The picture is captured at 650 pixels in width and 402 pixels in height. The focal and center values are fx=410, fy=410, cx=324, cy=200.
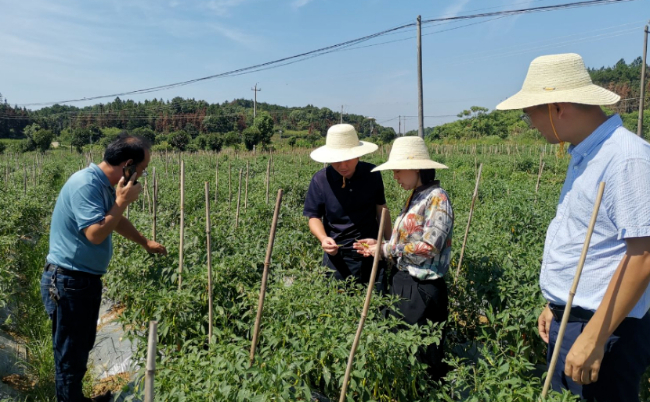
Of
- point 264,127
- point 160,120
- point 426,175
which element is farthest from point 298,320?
point 160,120

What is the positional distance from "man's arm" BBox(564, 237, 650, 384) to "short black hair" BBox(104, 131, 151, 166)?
2.49 m

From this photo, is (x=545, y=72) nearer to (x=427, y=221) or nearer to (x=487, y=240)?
(x=427, y=221)

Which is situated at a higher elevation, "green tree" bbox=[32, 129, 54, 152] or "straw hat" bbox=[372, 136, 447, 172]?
"green tree" bbox=[32, 129, 54, 152]

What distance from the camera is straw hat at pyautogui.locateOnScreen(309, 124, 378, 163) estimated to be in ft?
9.77

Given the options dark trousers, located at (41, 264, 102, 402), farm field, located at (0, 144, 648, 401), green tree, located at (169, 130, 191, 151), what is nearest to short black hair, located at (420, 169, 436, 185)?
farm field, located at (0, 144, 648, 401)

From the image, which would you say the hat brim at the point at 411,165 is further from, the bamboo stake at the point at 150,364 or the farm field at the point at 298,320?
the bamboo stake at the point at 150,364

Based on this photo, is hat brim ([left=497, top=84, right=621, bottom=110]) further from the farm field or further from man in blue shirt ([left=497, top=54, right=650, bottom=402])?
the farm field

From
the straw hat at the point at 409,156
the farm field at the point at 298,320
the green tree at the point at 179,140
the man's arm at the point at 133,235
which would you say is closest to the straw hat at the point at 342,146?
the straw hat at the point at 409,156

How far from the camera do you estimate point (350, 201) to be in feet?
10.1

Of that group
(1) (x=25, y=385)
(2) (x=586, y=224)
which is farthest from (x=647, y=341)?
(1) (x=25, y=385)

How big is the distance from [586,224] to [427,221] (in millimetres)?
943

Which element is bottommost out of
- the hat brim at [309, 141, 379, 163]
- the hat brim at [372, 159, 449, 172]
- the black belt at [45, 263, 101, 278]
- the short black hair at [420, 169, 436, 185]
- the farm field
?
the farm field

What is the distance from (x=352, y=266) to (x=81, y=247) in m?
1.79

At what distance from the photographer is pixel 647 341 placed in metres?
1.54
